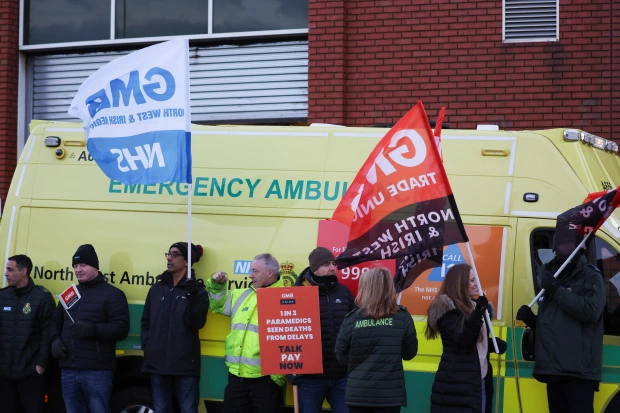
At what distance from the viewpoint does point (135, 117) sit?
296 inches

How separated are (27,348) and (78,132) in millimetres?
1909

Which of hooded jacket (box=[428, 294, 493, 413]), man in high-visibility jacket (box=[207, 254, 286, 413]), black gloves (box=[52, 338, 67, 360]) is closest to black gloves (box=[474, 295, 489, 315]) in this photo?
hooded jacket (box=[428, 294, 493, 413])

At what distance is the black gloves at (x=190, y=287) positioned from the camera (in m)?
7.26

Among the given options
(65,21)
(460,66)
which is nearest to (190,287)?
(460,66)

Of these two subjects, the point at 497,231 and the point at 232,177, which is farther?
the point at 232,177

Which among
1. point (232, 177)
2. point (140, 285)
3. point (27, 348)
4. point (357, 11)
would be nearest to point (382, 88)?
point (357, 11)

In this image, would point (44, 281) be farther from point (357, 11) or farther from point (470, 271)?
point (357, 11)

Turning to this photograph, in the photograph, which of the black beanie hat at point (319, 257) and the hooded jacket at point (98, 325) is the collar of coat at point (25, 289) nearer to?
the hooded jacket at point (98, 325)

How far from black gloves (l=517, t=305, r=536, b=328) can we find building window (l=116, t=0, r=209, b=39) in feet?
21.1

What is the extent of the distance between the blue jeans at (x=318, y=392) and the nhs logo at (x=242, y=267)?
3.40 feet

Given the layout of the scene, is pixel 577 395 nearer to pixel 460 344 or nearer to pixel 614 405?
pixel 614 405

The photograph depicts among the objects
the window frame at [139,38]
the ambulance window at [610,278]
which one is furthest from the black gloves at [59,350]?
the window frame at [139,38]

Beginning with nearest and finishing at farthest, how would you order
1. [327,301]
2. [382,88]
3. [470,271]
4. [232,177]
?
[470,271]
[327,301]
[232,177]
[382,88]

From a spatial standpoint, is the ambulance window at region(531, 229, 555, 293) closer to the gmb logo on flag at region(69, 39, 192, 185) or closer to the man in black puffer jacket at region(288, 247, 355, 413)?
the man in black puffer jacket at region(288, 247, 355, 413)
